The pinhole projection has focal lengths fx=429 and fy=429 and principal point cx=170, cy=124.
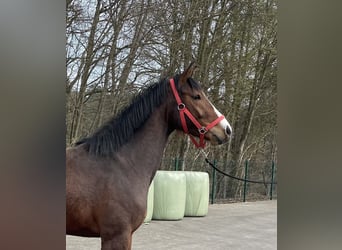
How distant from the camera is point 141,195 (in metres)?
2.32

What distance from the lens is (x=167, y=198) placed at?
5754 mm

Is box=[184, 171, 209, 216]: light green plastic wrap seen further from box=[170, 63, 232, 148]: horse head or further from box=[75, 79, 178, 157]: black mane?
box=[75, 79, 178, 157]: black mane

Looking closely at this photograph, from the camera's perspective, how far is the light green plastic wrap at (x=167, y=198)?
5.77m

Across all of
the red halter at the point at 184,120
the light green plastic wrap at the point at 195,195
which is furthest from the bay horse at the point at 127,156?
the light green plastic wrap at the point at 195,195

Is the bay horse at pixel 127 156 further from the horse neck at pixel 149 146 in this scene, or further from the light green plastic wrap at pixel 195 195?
the light green plastic wrap at pixel 195 195

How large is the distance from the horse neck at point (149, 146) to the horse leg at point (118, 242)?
347mm

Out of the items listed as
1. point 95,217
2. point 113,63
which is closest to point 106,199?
point 95,217

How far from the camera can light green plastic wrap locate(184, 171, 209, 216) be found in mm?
6316

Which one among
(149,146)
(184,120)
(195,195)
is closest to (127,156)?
(149,146)

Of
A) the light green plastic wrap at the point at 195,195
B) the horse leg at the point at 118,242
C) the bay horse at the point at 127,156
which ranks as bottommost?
the light green plastic wrap at the point at 195,195

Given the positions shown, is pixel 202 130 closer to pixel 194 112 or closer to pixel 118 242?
pixel 194 112
